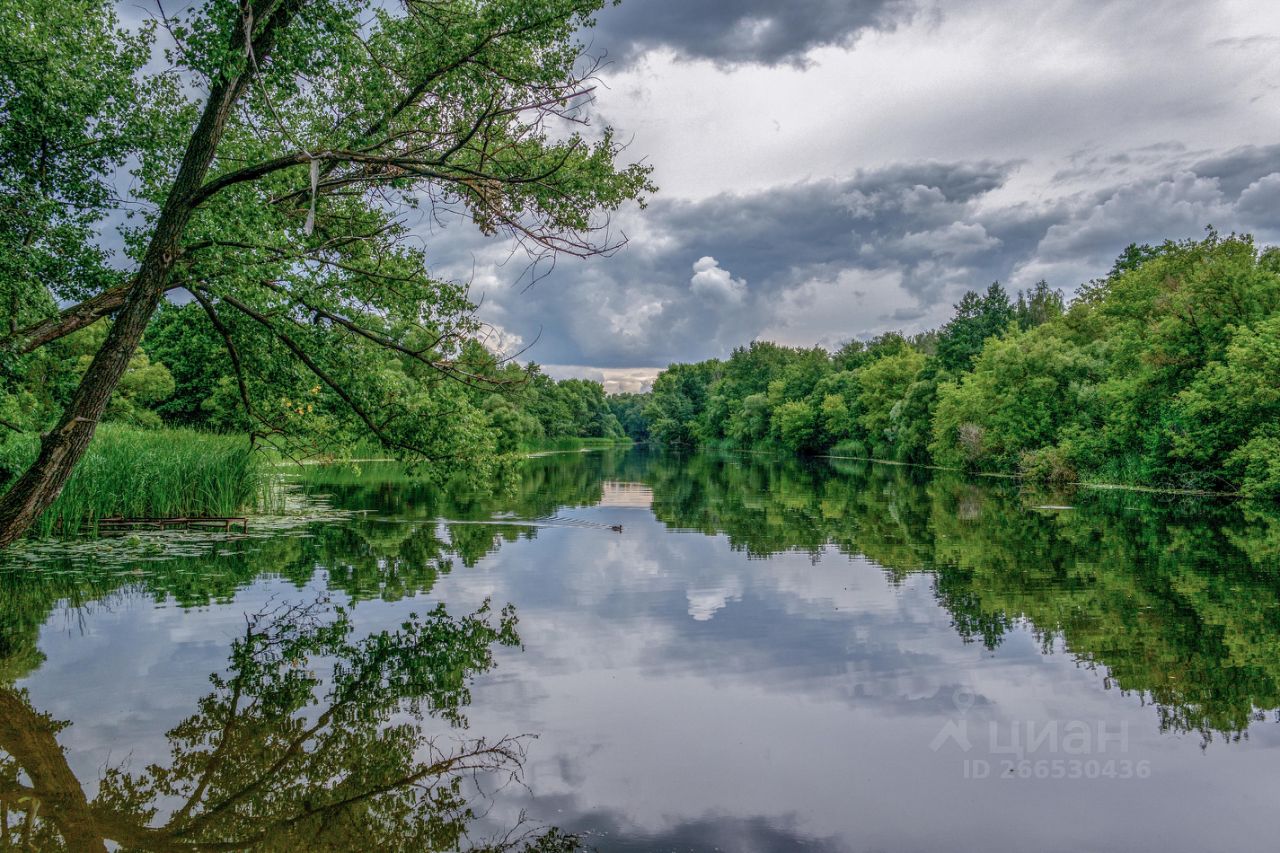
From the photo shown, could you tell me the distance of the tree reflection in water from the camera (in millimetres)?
4457

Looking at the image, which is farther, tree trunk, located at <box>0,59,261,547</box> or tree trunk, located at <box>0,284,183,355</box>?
tree trunk, located at <box>0,284,183,355</box>

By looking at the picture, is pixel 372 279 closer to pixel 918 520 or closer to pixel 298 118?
pixel 298 118

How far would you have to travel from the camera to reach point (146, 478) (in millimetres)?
15242

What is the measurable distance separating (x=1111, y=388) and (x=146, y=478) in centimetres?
3426

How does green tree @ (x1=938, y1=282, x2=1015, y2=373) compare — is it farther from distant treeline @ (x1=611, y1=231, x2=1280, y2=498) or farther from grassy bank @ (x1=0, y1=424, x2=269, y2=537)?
grassy bank @ (x1=0, y1=424, x2=269, y2=537)

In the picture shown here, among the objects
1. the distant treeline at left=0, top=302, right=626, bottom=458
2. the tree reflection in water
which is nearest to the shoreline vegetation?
the distant treeline at left=0, top=302, right=626, bottom=458

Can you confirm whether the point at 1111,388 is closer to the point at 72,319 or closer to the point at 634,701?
the point at 634,701

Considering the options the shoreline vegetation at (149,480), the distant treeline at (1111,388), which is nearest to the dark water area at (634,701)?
the shoreline vegetation at (149,480)

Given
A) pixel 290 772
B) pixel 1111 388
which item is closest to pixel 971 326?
pixel 1111 388

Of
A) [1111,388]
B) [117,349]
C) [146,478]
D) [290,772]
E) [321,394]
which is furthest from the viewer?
[1111,388]

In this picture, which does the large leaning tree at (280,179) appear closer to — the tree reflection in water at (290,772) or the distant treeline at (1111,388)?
the tree reflection in water at (290,772)

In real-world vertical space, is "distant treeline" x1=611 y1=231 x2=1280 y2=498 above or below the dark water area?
above

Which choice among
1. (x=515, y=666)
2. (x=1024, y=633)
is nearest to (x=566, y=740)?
(x=515, y=666)

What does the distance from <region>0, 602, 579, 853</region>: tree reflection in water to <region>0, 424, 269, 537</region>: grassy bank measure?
8800 mm
